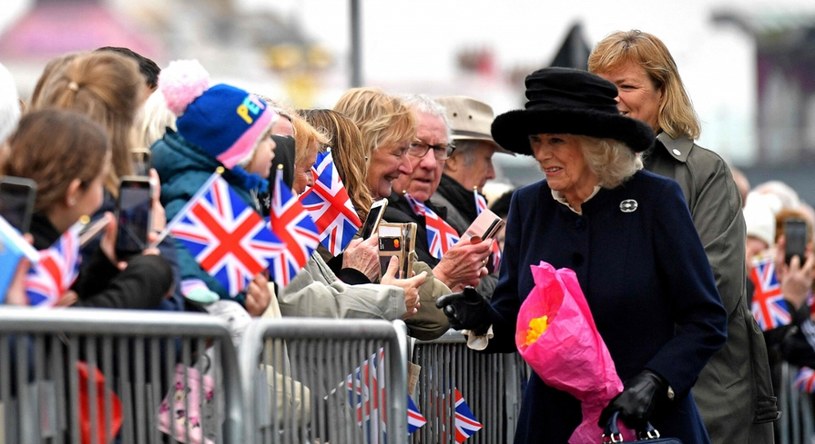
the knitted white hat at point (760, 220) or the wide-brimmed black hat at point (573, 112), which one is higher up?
the wide-brimmed black hat at point (573, 112)

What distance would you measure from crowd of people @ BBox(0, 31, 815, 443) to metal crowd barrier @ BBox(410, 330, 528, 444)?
0.15m

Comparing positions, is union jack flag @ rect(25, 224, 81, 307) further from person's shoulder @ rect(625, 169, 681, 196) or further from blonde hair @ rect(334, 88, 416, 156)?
blonde hair @ rect(334, 88, 416, 156)

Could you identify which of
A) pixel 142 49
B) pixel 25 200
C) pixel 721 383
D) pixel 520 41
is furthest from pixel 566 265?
pixel 520 41

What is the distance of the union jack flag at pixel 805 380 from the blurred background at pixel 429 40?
51275mm

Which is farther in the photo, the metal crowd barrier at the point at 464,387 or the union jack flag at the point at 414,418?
the metal crowd barrier at the point at 464,387

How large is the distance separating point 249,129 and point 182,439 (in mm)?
1036

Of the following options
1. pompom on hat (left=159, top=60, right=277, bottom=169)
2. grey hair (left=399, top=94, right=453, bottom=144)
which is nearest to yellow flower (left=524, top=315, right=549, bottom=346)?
pompom on hat (left=159, top=60, right=277, bottom=169)

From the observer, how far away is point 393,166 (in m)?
7.06

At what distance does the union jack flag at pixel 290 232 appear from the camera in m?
4.82

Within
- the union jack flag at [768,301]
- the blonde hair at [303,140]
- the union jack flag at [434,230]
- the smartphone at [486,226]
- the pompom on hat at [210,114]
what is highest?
the pompom on hat at [210,114]

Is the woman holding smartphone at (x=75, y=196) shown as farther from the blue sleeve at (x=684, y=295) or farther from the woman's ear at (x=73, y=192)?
the blue sleeve at (x=684, y=295)

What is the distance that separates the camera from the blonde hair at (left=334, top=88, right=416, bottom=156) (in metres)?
7.07

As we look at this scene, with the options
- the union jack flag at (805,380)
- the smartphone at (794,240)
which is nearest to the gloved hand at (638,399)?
the smartphone at (794,240)

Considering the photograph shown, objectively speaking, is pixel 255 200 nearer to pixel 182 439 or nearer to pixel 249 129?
pixel 249 129
